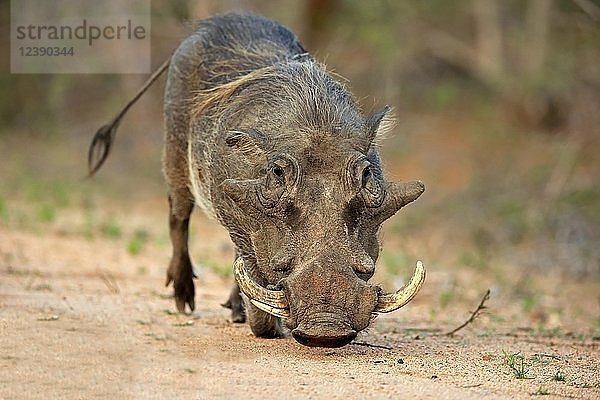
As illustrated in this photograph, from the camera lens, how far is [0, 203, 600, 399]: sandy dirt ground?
383 cm

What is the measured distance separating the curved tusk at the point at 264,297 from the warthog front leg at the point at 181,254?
173 centimetres

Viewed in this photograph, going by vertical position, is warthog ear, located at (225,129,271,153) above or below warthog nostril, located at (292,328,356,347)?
above

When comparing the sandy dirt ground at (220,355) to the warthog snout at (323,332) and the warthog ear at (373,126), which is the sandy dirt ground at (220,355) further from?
the warthog ear at (373,126)

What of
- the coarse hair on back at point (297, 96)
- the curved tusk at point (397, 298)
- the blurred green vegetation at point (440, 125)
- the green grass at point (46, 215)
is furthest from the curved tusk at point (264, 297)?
the green grass at point (46, 215)

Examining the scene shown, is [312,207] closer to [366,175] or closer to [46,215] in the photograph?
[366,175]

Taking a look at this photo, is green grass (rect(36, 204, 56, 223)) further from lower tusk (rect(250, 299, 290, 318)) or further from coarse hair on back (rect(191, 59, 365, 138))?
lower tusk (rect(250, 299, 290, 318))

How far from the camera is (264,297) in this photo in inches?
174

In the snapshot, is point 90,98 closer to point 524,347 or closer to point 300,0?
point 300,0

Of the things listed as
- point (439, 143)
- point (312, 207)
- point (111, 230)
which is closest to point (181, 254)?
point (312, 207)

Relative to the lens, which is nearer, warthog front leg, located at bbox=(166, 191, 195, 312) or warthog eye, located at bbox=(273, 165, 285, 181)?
warthog eye, located at bbox=(273, 165, 285, 181)

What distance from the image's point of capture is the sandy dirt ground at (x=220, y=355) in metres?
3.83

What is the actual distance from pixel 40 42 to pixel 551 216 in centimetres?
771

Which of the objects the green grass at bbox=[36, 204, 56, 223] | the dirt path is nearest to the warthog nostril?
the dirt path

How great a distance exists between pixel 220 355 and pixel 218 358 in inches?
3.2
